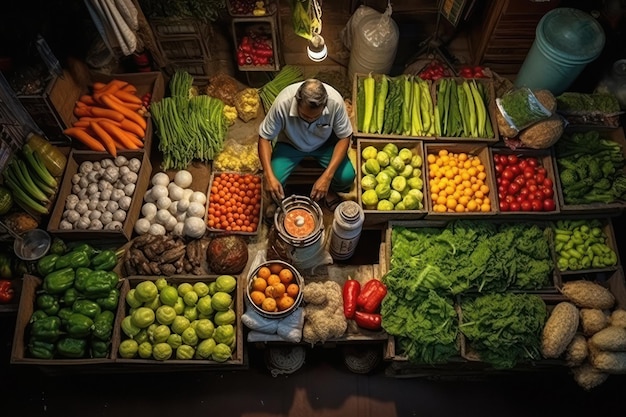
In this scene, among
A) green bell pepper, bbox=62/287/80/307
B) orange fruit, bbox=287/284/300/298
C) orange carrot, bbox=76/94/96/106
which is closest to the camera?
orange fruit, bbox=287/284/300/298

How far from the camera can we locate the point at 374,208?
4.45 meters

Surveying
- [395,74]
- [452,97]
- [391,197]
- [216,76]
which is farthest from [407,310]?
[216,76]

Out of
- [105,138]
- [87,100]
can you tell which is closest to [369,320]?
[105,138]

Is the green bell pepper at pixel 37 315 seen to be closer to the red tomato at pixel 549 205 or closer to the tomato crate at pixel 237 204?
the tomato crate at pixel 237 204

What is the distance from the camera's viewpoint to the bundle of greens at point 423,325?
398 cm

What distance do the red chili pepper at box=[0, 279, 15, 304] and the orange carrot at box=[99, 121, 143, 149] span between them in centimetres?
162

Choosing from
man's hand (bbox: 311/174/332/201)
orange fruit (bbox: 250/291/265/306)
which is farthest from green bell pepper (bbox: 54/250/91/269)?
man's hand (bbox: 311/174/332/201)

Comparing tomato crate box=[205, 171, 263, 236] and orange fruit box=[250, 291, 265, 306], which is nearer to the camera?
orange fruit box=[250, 291, 265, 306]

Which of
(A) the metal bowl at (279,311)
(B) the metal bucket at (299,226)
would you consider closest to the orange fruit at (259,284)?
(A) the metal bowl at (279,311)

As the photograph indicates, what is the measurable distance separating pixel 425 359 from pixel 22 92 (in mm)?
4247

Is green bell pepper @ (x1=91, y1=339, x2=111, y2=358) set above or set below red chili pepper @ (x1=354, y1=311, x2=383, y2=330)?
below

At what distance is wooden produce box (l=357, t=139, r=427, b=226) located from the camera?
438 cm

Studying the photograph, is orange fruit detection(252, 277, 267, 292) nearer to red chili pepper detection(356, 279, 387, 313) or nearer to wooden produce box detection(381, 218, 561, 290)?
red chili pepper detection(356, 279, 387, 313)

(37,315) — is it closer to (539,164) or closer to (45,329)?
(45,329)
